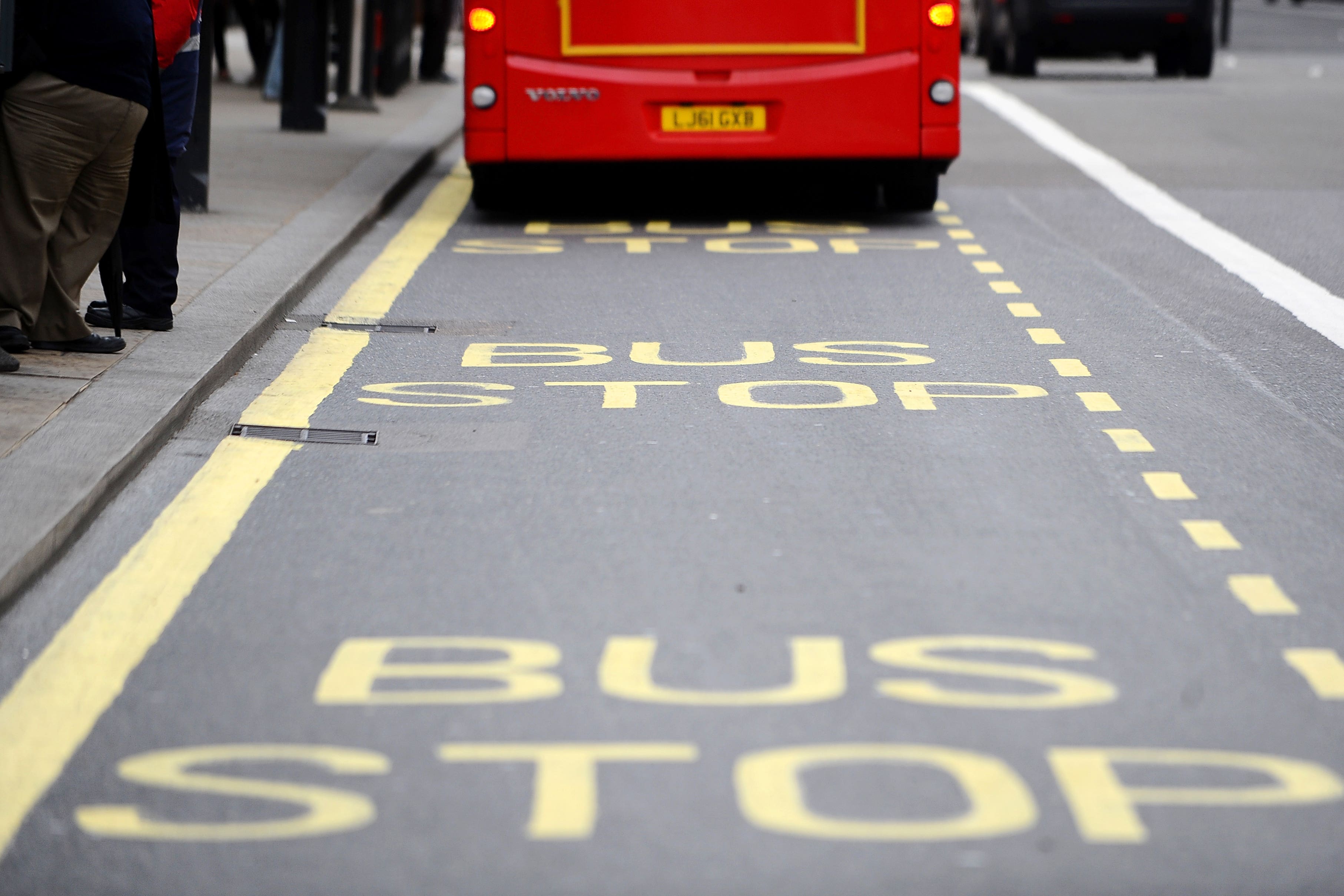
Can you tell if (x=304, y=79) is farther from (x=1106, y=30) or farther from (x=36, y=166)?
(x=1106, y=30)

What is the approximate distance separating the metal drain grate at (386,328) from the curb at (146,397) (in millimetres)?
257

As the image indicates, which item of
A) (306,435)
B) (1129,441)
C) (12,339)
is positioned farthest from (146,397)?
(1129,441)

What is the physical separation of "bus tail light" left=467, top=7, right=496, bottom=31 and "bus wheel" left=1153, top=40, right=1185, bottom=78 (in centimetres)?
1646

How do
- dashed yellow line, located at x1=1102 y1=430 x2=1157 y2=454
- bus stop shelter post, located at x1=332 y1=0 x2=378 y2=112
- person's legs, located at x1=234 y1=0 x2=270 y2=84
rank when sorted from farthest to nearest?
1. person's legs, located at x1=234 y1=0 x2=270 y2=84
2. bus stop shelter post, located at x1=332 y1=0 x2=378 y2=112
3. dashed yellow line, located at x1=1102 y1=430 x2=1157 y2=454

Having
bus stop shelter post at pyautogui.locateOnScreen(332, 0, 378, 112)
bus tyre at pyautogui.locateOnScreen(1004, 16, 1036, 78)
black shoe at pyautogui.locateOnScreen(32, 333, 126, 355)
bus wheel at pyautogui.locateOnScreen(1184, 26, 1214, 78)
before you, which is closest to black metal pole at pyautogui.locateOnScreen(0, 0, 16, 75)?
black shoe at pyautogui.locateOnScreen(32, 333, 126, 355)

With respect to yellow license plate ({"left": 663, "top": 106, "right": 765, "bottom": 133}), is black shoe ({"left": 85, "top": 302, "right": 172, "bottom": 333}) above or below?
below

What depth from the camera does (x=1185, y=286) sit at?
32.1ft

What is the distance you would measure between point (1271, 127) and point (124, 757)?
16348mm

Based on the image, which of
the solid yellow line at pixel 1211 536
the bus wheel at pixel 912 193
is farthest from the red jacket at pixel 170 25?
the bus wheel at pixel 912 193

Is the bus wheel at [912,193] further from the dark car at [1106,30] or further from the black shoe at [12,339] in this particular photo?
the dark car at [1106,30]

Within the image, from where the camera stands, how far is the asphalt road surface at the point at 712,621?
346 centimetres

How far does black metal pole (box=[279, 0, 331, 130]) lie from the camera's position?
53.3 feet

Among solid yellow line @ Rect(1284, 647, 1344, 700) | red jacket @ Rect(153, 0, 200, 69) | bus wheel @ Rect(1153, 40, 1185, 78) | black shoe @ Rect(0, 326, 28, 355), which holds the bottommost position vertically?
bus wheel @ Rect(1153, 40, 1185, 78)

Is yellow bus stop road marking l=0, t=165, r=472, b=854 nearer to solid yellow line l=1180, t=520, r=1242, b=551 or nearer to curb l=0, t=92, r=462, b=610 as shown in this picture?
curb l=0, t=92, r=462, b=610
